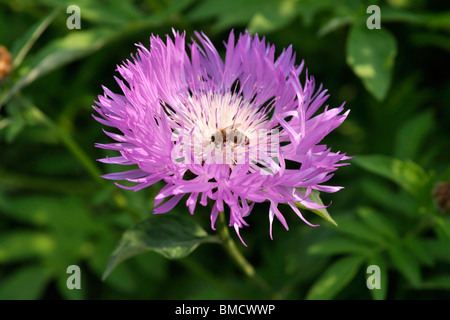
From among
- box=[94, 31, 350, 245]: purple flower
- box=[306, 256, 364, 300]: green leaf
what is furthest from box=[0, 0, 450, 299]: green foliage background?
box=[94, 31, 350, 245]: purple flower

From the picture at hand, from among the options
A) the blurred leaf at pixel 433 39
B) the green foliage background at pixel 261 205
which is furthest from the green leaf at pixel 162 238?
the blurred leaf at pixel 433 39

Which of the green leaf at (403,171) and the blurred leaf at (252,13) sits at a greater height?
the blurred leaf at (252,13)

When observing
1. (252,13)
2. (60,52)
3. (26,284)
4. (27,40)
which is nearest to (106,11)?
(60,52)

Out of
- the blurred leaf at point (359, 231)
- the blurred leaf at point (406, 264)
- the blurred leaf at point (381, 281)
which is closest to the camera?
the blurred leaf at point (381, 281)

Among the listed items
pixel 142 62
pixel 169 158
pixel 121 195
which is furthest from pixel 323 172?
pixel 121 195

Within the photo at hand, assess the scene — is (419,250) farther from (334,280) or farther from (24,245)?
(24,245)

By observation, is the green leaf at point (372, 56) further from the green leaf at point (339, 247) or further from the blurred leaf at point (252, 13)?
the green leaf at point (339, 247)

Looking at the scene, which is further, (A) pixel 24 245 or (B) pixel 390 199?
(A) pixel 24 245
